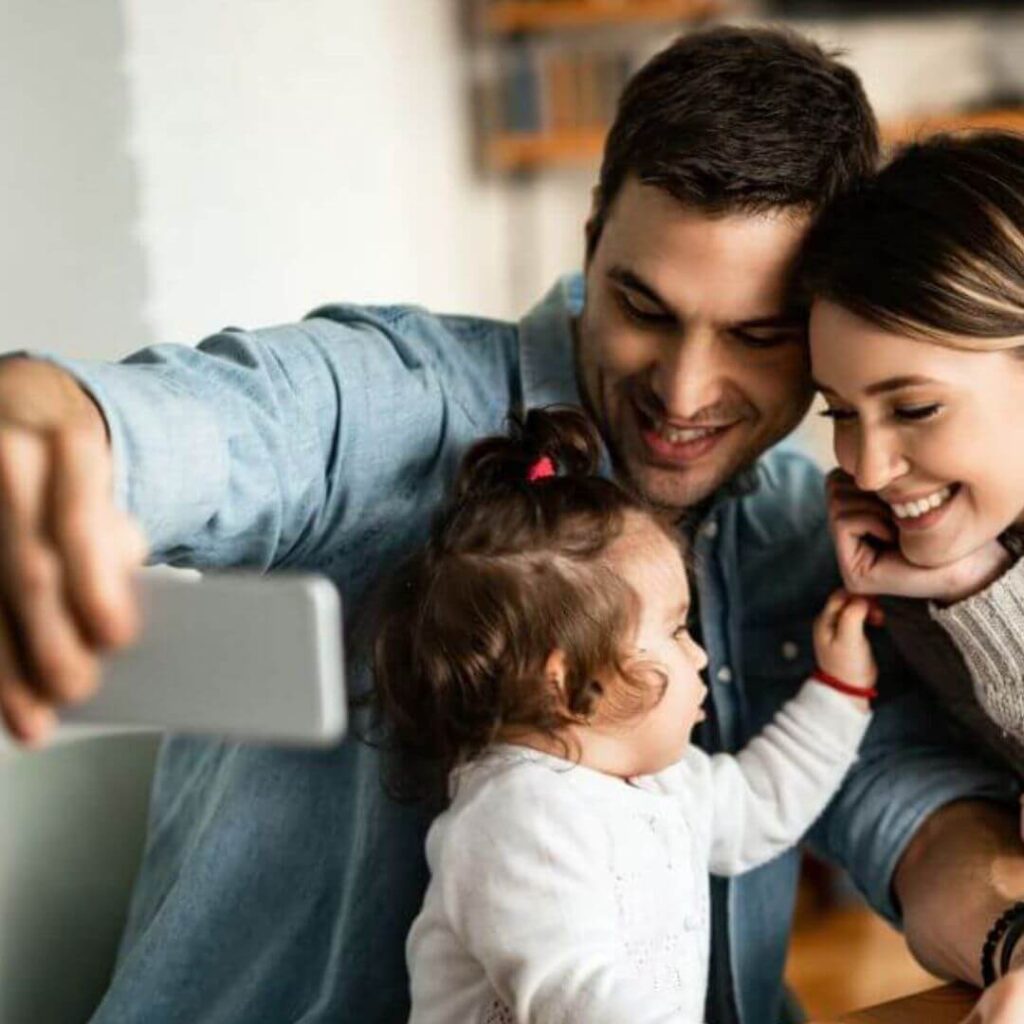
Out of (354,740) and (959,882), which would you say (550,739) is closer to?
(354,740)

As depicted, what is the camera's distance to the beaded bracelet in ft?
3.26

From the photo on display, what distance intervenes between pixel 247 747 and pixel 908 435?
0.53 m

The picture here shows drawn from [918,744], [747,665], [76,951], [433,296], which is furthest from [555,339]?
[433,296]

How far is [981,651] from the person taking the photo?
1.08 metres

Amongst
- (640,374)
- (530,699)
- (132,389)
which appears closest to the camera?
(132,389)

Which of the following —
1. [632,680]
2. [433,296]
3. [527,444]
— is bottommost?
[433,296]

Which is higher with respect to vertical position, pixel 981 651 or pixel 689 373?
pixel 689 373

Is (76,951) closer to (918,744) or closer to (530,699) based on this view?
(530,699)

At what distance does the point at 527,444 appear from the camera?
1045mm

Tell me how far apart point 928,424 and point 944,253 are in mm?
114

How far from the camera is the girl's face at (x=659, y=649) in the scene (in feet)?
3.21

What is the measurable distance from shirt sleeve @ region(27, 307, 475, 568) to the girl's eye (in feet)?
1.06

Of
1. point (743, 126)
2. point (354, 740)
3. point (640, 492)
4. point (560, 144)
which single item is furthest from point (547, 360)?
point (560, 144)

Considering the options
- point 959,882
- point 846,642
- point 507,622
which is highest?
point 507,622
